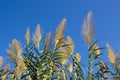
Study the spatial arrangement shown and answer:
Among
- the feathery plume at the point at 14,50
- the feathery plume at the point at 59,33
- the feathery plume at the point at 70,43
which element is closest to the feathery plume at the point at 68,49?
the feathery plume at the point at 70,43

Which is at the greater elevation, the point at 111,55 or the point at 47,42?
the point at 47,42

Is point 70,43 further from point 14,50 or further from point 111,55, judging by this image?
point 14,50

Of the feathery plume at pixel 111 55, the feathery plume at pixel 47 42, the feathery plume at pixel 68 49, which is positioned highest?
the feathery plume at pixel 47 42

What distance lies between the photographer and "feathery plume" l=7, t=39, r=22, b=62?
6121mm

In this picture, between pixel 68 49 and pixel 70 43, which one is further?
pixel 70 43

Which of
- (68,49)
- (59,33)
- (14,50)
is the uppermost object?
(59,33)

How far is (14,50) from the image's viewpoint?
6.24 metres

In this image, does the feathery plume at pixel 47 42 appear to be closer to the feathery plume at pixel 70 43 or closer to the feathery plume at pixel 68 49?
the feathery plume at pixel 68 49

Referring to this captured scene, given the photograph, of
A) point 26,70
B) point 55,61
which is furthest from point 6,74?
point 55,61

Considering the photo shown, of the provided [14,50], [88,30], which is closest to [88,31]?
[88,30]

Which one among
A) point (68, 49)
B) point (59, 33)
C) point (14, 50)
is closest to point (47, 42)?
point (59, 33)

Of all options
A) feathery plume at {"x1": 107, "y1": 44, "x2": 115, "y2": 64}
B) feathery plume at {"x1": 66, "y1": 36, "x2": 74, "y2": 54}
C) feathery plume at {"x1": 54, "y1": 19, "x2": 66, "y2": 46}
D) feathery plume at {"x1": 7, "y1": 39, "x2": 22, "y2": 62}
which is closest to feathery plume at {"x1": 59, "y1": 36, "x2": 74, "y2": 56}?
feathery plume at {"x1": 66, "y1": 36, "x2": 74, "y2": 54}

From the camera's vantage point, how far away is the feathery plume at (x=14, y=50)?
6.12 meters

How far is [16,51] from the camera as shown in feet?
20.3
